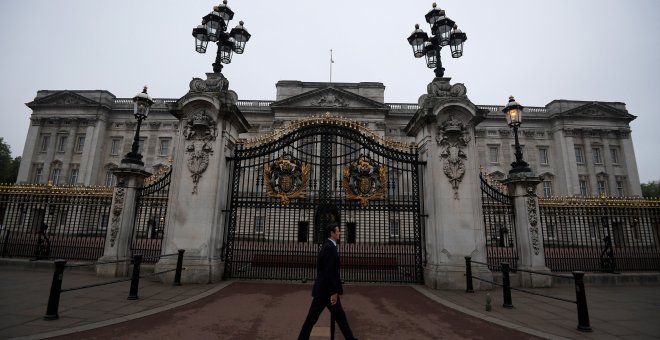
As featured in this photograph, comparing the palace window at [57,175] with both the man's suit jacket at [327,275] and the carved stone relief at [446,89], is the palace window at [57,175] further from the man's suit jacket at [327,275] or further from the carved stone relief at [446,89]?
the man's suit jacket at [327,275]

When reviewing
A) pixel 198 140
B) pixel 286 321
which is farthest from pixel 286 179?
pixel 286 321

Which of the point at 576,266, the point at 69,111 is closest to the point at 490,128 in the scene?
the point at 576,266

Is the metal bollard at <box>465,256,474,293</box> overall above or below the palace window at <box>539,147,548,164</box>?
below

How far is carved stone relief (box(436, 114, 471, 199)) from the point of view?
10312 mm

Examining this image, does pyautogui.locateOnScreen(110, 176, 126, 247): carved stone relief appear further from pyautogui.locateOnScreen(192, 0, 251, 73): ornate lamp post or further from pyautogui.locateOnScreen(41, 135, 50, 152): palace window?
pyautogui.locateOnScreen(41, 135, 50, 152): palace window

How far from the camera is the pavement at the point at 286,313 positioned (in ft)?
18.3

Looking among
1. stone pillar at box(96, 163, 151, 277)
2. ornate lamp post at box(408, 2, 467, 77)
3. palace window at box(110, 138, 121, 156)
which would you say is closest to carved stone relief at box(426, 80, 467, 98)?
ornate lamp post at box(408, 2, 467, 77)

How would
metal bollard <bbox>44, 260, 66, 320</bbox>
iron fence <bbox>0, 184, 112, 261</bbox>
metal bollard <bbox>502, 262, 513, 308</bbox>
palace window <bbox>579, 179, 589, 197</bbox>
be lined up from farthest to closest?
palace window <bbox>579, 179, 589, 197</bbox> < iron fence <bbox>0, 184, 112, 261</bbox> < metal bollard <bbox>502, 262, 513, 308</bbox> < metal bollard <bbox>44, 260, 66, 320</bbox>

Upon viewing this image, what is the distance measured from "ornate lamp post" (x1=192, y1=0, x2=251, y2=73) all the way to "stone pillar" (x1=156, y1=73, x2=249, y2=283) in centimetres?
107

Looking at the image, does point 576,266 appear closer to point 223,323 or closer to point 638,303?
point 638,303

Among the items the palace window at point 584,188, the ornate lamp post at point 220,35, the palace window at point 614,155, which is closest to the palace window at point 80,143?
the ornate lamp post at point 220,35

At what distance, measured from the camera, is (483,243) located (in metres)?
10.1

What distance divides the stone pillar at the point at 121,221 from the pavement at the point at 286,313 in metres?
0.88

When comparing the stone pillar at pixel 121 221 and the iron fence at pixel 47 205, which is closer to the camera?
the stone pillar at pixel 121 221
